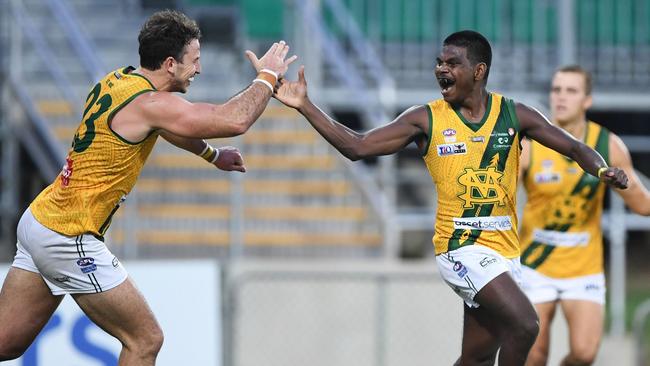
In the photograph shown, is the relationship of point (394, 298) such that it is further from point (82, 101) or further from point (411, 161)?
point (411, 161)

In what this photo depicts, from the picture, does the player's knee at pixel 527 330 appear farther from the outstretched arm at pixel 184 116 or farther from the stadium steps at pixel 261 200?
the stadium steps at pixel 261 200

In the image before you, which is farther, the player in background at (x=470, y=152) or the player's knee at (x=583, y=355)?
the player's knee at (x=583, y=355)

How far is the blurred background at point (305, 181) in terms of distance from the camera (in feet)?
36.2

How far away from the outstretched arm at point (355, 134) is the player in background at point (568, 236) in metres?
1.81

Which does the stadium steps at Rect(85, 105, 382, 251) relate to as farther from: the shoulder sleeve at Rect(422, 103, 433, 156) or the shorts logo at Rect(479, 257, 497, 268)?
the shorts logo at Rect(479, 257, 497, 268)

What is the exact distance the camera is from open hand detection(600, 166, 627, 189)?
23.7 ft

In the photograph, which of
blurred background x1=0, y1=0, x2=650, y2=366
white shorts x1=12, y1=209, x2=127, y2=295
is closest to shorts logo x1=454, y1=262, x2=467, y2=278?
white shorts x1=12, y1=209, x2=127, y2=295

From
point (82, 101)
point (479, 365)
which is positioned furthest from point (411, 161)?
point (479, 365)

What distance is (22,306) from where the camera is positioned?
24.0 feet

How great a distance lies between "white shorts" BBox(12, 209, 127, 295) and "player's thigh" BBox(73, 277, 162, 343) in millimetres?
48

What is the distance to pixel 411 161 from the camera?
18359mm

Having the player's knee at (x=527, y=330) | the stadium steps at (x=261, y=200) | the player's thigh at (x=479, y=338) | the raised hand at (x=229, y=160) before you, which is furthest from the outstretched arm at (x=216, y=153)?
the stadium steps at (x=261, y=200)

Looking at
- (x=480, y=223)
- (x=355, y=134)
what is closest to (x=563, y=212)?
(x=480, y=223)

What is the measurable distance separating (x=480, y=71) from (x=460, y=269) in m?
1.12
